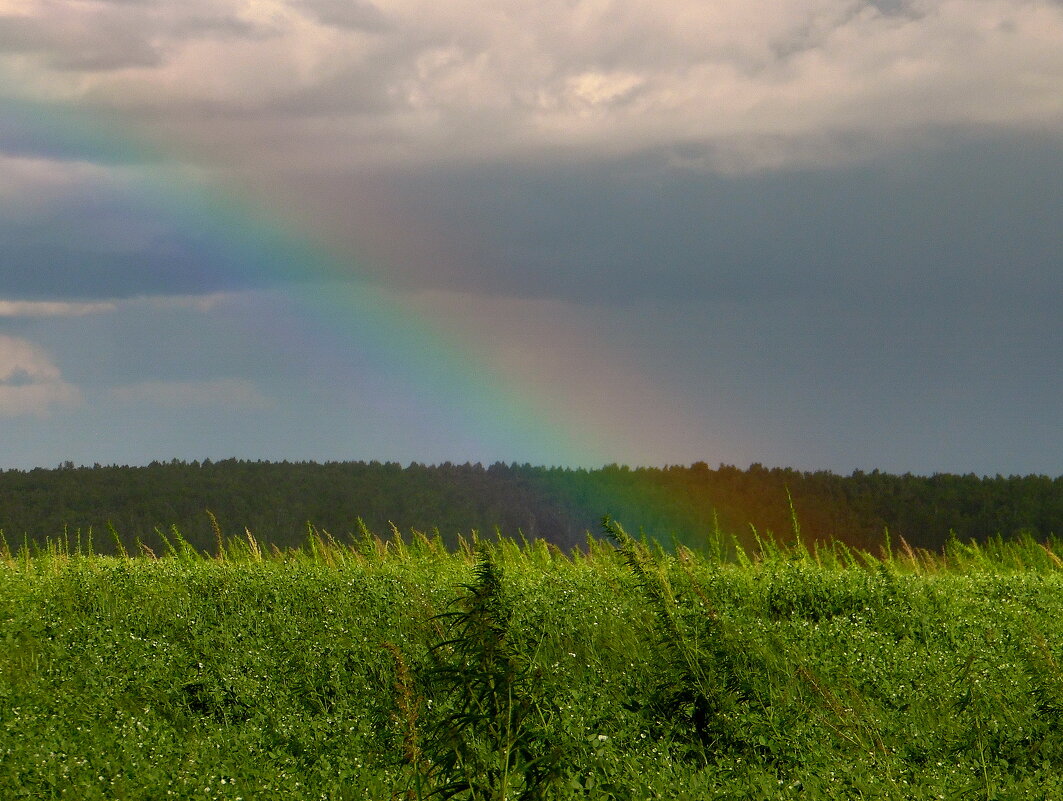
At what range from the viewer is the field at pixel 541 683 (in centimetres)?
643

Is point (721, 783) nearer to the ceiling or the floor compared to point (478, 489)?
nearer to the floor

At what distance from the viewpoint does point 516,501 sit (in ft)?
75.3

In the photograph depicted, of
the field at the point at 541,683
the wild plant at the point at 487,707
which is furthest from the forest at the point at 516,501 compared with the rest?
the wild plant at the point at 487,707

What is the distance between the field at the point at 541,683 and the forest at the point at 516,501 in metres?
8.07

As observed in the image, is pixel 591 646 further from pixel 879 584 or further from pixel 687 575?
pixel 879 584

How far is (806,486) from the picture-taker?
21.5 m

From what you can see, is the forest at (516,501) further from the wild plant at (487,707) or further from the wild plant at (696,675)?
the wild plant at (487,707)

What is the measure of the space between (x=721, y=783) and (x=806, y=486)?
15.7 meters

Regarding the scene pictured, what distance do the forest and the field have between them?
318 inches

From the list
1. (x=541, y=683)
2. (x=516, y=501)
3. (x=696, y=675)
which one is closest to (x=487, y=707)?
(x=541, y=683)

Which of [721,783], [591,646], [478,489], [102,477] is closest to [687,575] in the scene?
[591,646]

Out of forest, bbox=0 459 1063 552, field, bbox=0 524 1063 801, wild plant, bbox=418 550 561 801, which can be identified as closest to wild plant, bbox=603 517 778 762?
field, bbox=0 524 1063 801

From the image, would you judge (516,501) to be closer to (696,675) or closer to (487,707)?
(696,675)

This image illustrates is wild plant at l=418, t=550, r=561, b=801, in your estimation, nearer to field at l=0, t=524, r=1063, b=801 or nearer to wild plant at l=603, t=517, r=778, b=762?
field at l=0, t=524, r=1063, b=801
